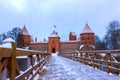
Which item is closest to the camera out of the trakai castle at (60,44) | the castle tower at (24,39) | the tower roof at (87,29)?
the castle tower at (24,39)

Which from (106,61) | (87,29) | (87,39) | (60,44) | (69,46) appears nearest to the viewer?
(106,61)

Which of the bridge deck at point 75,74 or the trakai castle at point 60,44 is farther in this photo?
the trakai castle at point 60,44

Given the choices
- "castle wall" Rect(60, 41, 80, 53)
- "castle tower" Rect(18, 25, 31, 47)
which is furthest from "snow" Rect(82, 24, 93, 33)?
"castle tower" Rect(18, 25, 31, 47)

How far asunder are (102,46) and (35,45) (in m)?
30.6

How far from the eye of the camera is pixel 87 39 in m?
94.6

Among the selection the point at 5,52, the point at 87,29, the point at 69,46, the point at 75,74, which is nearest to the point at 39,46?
the point at 69,46

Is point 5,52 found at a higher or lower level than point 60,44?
lower

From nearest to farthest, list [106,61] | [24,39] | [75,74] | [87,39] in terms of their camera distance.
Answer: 1. [75,74]
2. [106,61]
3. [87,39]
4. [24,39]

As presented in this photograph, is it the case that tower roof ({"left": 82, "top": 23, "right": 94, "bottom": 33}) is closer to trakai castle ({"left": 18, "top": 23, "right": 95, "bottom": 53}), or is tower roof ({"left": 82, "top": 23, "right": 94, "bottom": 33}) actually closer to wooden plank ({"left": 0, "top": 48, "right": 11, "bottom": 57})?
trakai castle ({"left": 18, "top": 23, "right": 95, "bottom": 53})

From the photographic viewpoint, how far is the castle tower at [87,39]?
294 ft

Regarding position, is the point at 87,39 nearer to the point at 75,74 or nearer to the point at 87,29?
the point at 87,29

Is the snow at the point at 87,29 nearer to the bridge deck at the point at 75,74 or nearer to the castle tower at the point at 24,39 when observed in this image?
the castle tower at the point at 24,39

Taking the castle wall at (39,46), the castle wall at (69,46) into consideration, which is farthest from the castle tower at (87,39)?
the castle wall at (39,46)

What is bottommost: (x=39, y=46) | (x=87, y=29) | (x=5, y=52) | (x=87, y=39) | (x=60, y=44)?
(x=5, y=52)
